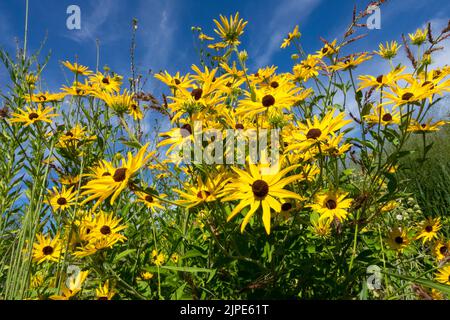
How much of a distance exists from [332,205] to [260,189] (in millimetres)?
557

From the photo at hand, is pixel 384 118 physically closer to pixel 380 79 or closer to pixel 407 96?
pixel 380 79

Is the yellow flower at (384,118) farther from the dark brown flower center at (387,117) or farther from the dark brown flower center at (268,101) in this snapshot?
the dark brown flower center at (268,101)

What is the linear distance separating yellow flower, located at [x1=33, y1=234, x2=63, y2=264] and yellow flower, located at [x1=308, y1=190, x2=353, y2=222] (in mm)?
1419

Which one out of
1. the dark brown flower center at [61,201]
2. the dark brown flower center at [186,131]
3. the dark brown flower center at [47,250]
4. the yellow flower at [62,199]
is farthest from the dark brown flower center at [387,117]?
the dark brown flower center at [47,250]

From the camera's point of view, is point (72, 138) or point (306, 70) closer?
point (72, 138)

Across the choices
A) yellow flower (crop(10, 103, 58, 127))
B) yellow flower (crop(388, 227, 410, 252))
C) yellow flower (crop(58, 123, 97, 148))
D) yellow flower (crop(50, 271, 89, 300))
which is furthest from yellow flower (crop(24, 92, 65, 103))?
yellow flower (crop(388, 227, 410, 252))

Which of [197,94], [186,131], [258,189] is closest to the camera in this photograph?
[258,189]

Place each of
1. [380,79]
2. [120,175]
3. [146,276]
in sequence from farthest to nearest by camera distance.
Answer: [146,276]
[380,79]
[120,175]

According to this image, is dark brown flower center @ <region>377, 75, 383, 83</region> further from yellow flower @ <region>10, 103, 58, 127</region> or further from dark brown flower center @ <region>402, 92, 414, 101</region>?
yellow flower @ <region>10, 103, 58, 127</region>

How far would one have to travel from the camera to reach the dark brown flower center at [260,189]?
3.98 feet

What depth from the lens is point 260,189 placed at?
3.98 feet

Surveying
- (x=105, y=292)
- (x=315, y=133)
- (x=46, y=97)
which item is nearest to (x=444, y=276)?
(x=315, y=133)

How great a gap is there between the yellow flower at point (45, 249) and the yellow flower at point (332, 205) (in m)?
1.42
